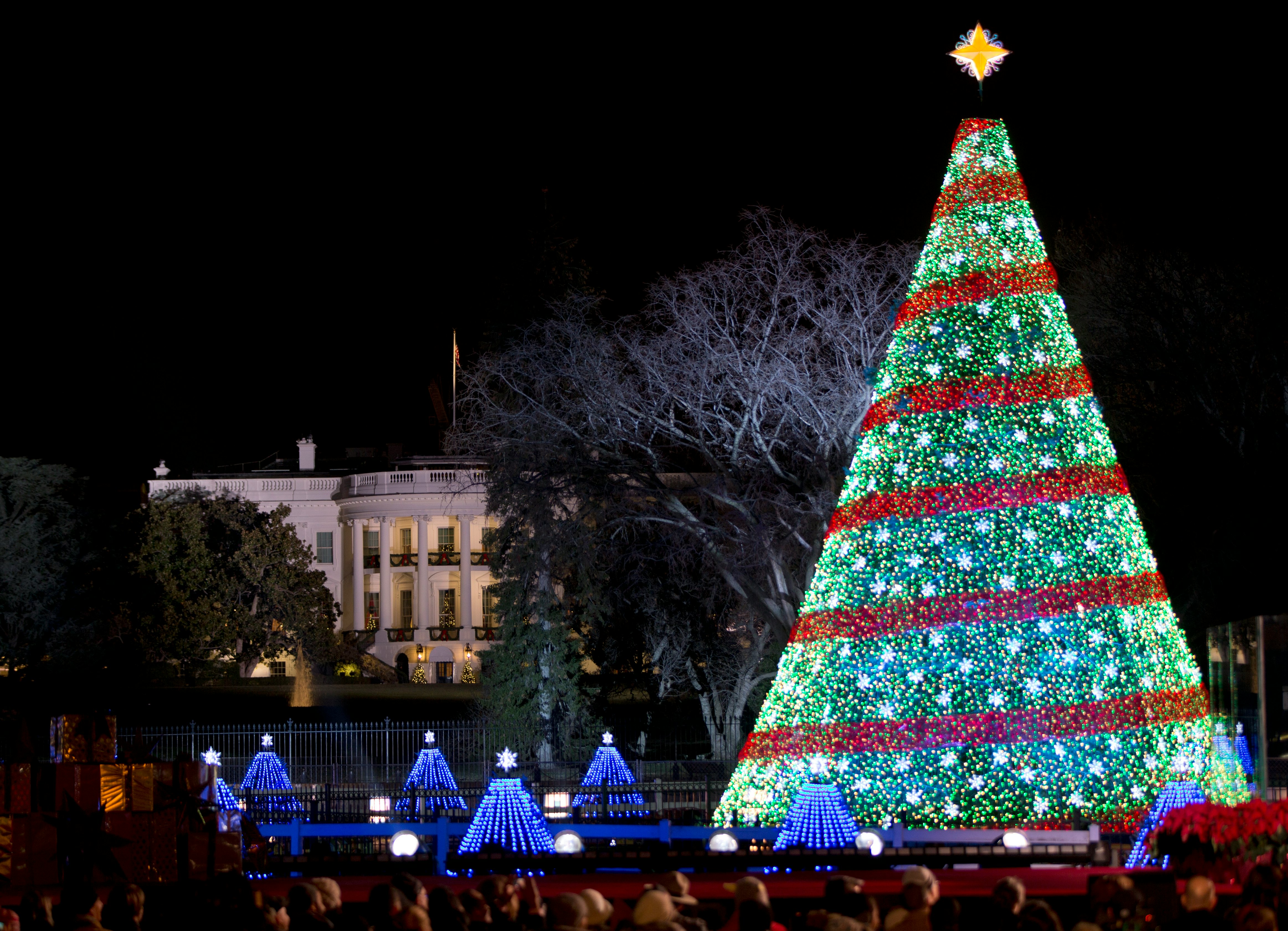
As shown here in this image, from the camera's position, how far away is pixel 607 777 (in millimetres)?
24844

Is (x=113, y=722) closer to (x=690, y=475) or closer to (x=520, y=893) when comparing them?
(x=520, y=893)

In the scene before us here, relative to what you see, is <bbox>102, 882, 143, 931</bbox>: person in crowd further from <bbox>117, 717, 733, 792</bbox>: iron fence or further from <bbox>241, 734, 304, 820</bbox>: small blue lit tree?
<bbox>117, 717, 733, 792</bbox>: iron fence

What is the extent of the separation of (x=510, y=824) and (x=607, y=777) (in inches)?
380

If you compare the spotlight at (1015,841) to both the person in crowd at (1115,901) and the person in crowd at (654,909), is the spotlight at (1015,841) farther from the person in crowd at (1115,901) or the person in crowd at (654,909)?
the person in crowd at (654,909)

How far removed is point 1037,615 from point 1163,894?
20.2 ft

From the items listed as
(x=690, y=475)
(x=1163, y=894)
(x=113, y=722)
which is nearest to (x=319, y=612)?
(x=690, y=475)

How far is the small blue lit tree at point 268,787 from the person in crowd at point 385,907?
13724 mm

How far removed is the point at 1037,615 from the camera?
16.2m

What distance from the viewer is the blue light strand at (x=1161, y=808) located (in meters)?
13.9

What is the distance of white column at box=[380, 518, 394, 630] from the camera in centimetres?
7306

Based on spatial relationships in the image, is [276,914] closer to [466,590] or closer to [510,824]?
[510,824]

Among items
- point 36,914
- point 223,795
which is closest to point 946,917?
point 36,914

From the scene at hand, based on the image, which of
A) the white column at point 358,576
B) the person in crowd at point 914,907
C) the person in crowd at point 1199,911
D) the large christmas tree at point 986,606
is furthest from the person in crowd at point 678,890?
the white column at point 358,576

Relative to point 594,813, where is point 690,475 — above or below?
above
